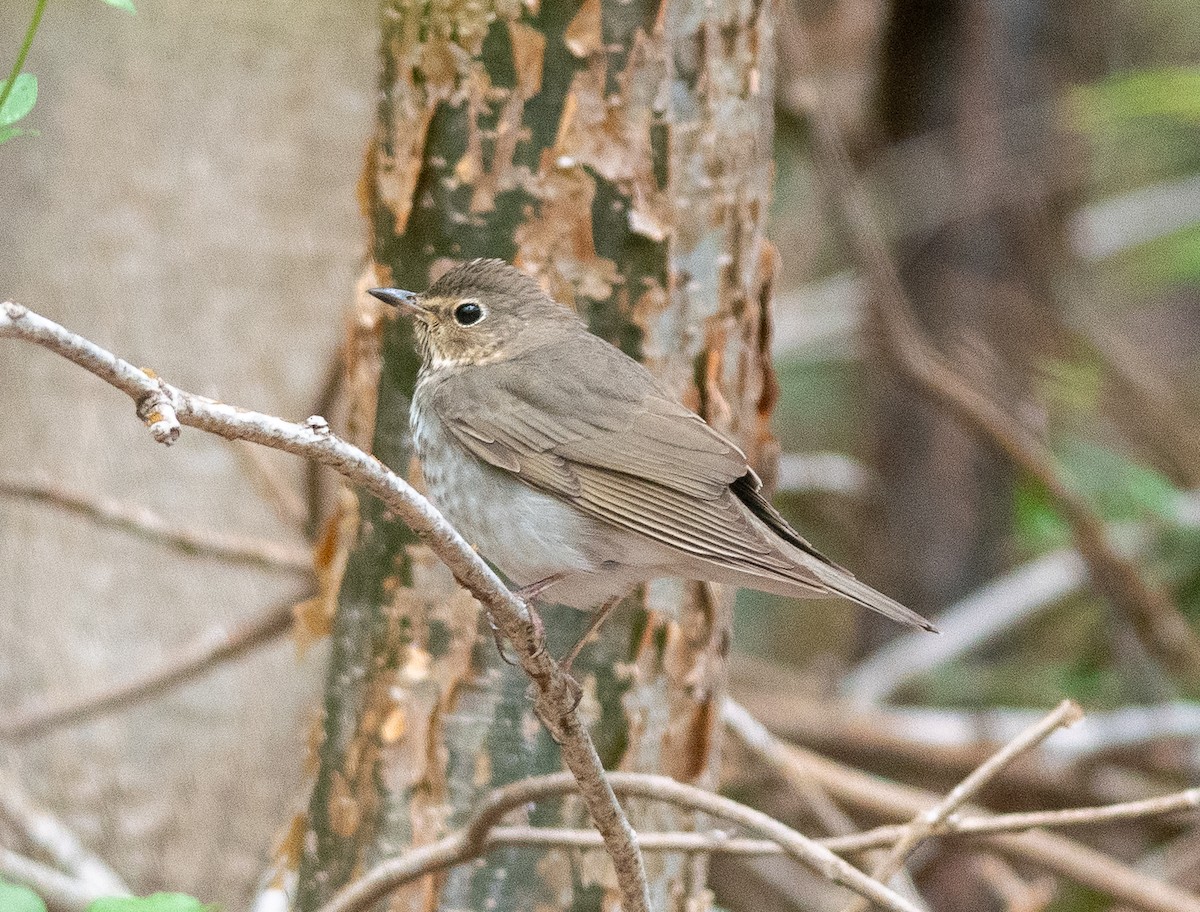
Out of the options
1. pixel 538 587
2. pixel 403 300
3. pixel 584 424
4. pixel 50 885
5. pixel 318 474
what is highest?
pixel 403 300

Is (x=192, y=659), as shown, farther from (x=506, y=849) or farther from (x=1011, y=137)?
(x=1011, y=137)

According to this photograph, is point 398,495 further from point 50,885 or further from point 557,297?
point 50,885

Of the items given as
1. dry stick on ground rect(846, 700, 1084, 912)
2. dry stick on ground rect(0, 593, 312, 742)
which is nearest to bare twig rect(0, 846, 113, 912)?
dry stick on ground rect(0, 593, 312, 742)

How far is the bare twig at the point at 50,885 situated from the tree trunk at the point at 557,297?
817 mm

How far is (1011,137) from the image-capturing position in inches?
203

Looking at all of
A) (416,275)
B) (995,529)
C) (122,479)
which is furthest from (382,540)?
(995,529)

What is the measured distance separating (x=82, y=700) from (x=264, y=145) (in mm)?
1660

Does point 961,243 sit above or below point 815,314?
above

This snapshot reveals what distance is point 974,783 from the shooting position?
6.91 feet

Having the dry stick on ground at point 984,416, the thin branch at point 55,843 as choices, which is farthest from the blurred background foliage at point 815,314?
the thin branch at point 55,843

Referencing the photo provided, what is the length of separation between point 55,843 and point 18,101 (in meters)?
2.37

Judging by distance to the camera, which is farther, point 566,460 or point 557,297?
point 557,297

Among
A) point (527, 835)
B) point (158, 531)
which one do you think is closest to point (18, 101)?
point (527, 835)

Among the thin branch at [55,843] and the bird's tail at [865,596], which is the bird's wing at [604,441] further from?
the thin branch at [55,843]
